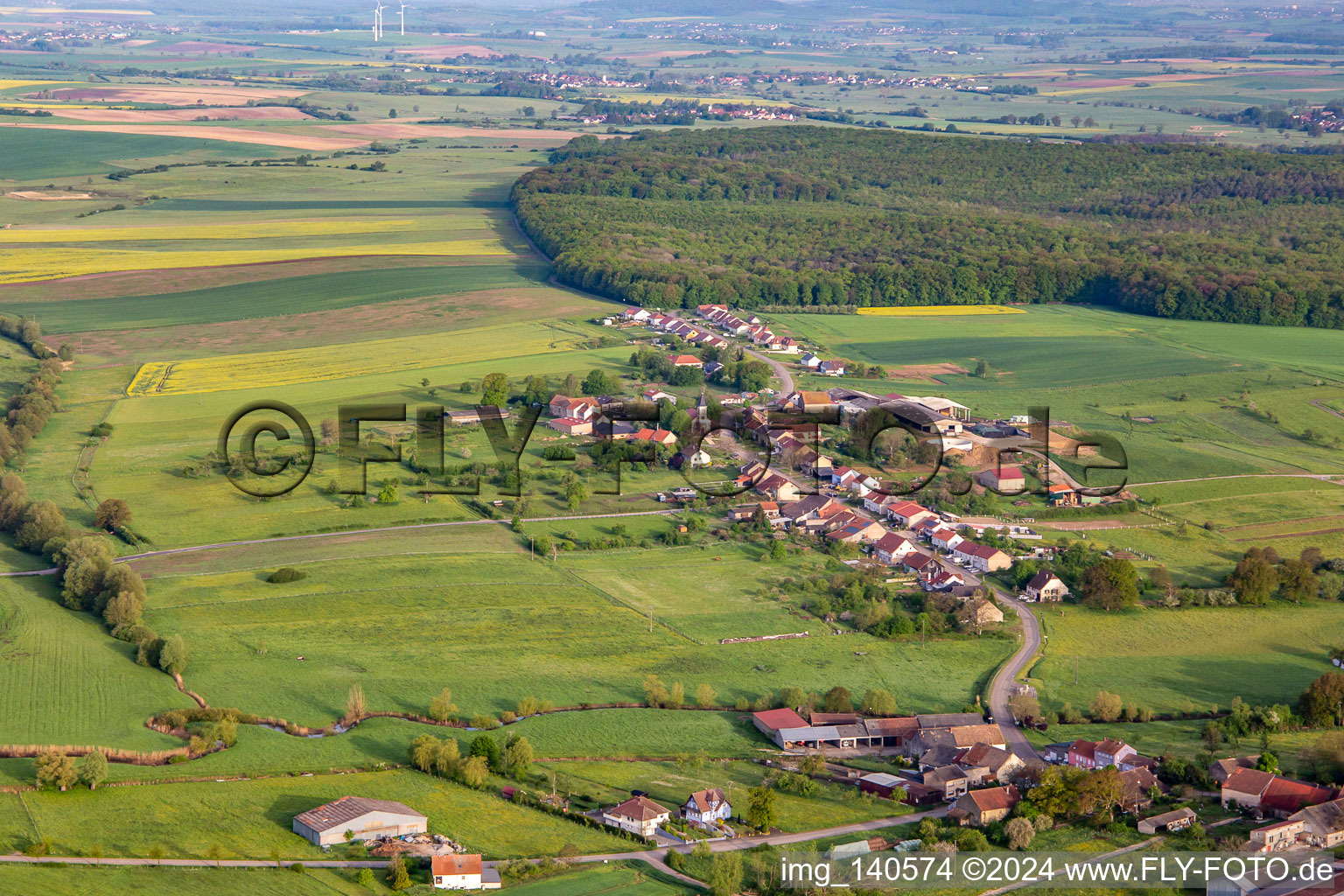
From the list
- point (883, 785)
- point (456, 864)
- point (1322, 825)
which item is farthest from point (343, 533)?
point (1322, 825)

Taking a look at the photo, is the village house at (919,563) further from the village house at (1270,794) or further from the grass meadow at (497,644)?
the village house at (1270,794)

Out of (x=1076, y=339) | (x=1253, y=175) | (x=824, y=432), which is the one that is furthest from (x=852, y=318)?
(x=1253, y=175)

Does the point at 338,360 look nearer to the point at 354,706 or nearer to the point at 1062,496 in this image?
the point at 1062,496

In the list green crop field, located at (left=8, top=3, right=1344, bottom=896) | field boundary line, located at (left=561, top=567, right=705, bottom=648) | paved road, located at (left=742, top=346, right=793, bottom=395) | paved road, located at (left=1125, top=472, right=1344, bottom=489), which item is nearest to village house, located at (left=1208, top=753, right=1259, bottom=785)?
green crop field, located at (left=8, top=3, right=1344, bottom=896)

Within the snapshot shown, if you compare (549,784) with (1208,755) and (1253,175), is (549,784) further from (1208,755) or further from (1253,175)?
(1253,175)

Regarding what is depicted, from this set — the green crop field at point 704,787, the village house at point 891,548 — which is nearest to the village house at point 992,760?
the green crop field at point 704,787
